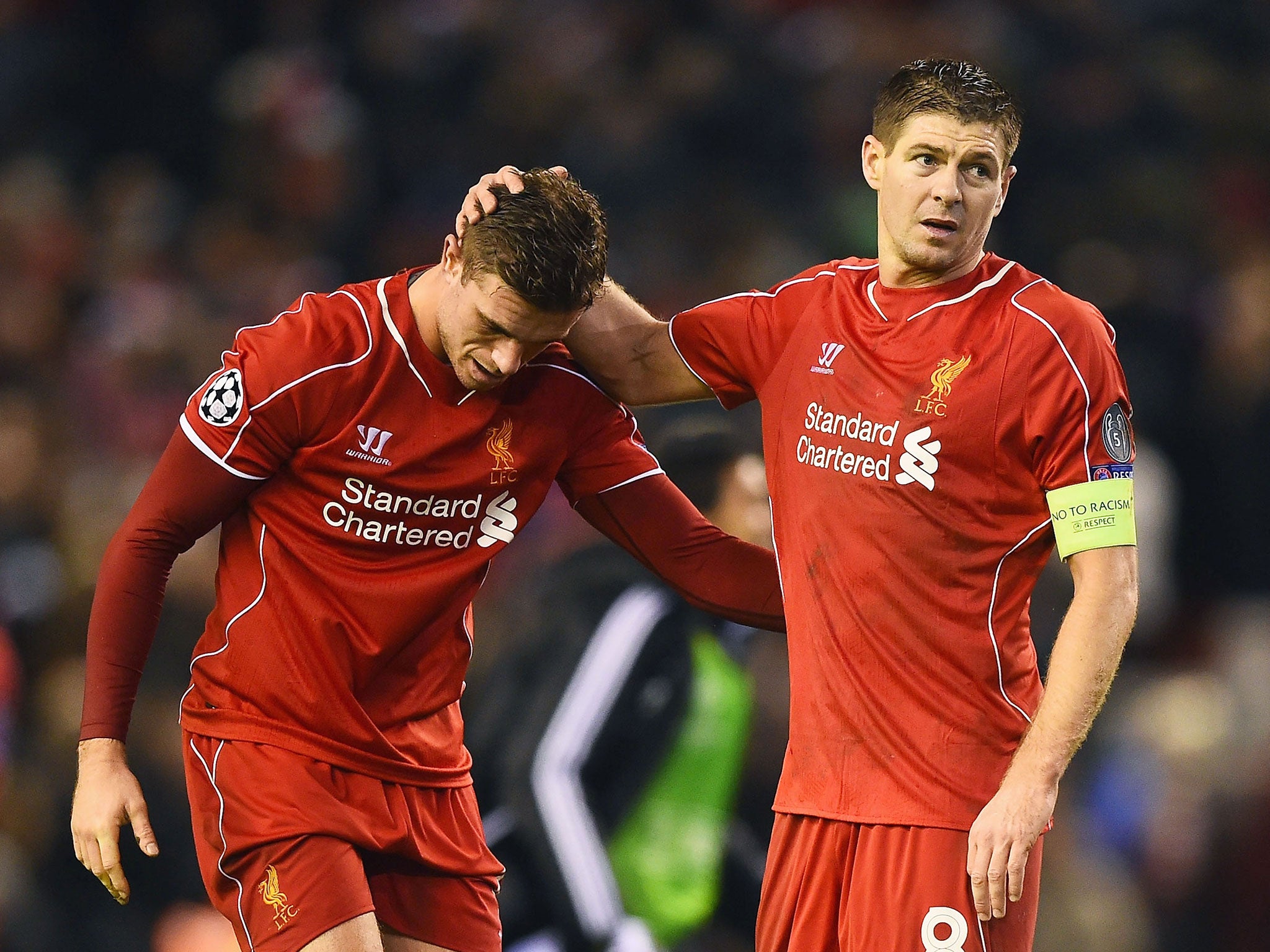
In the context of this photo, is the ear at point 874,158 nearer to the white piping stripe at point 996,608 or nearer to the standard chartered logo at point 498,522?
the white piping stripe at point 996,608

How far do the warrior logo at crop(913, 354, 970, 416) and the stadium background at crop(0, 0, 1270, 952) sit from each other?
2.60 meters

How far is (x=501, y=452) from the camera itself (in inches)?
134

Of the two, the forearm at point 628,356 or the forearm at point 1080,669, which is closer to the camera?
the forearm at point 1080,669

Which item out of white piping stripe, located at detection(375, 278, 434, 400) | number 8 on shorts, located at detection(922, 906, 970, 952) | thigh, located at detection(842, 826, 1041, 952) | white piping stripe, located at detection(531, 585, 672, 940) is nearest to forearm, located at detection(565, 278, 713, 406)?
white piping stripe, located at detection(375, 278, 434, 400)

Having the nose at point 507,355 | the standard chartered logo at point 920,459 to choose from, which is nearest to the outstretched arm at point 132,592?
the nose at point 507,355

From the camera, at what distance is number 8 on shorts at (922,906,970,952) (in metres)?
2.96

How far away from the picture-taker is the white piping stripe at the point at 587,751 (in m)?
4.55

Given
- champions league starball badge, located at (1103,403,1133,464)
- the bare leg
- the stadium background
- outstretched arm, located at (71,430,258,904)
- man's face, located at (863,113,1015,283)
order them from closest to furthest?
champions league starball badge, located at (1103,403,1133,464) → man's face, located at (863,113,1015,283) → outstretched arm, located at (71,430,258,904) → the bare leg → the stadium background

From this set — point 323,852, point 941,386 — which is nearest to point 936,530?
point 941,386

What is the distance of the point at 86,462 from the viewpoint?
24.1 feet

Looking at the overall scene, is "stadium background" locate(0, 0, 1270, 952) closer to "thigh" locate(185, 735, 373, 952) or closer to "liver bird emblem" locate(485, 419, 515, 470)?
"liver bird emblem" locate(485, 419, 515, 470)

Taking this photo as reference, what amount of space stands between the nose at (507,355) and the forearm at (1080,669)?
112 cm

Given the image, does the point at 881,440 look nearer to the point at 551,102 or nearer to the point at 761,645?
the point at 761,645

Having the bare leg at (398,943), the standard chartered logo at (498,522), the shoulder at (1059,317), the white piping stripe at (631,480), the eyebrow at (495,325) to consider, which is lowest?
the bare leg at (398,943)
